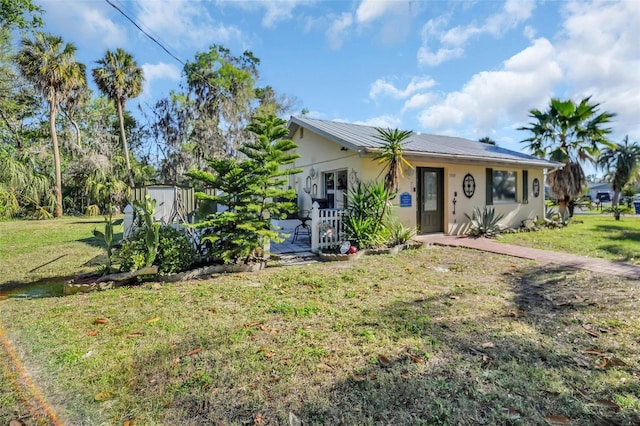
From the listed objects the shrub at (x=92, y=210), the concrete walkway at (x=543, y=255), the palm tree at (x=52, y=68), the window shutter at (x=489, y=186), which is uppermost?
the palm tree at (x=52, y=68)

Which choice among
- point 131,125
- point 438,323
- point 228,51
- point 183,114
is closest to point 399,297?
point 438,323

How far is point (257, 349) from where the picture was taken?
307cm

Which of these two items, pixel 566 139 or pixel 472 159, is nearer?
pixel 472 159

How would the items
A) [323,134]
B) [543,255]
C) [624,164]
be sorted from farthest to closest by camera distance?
1. [624,164]
2. [323,134]
3. [543,255]

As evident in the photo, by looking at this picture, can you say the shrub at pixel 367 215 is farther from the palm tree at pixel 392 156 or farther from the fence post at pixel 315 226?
the fence post at pixel 315 226

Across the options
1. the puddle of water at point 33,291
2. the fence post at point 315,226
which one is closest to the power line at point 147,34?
the puddle of water at point 33,291

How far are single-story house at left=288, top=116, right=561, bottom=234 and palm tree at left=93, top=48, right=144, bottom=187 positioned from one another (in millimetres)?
15298

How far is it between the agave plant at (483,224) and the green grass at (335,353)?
5.26 meters

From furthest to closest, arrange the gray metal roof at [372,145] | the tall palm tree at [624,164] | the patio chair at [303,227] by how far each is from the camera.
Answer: the tall palm tree at [624,164], the patio chair at [303,227], the gray metal roof at [372,145]

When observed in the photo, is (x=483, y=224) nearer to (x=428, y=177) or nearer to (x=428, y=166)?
(x=428, y=177)

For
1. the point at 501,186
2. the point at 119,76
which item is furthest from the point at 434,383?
the point at 119,76

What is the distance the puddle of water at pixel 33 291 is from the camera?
4879mm

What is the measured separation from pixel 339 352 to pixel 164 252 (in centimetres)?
387

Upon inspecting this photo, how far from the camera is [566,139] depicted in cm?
1417
